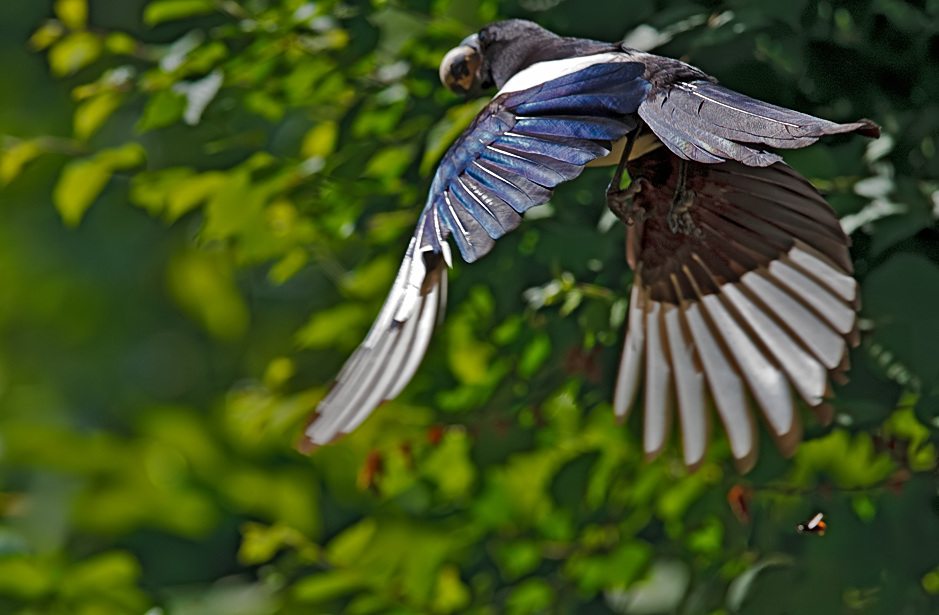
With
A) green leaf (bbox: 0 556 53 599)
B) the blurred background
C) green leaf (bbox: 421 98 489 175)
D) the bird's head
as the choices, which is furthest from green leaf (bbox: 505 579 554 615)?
green leaf (bbox: 0 556 53 599)

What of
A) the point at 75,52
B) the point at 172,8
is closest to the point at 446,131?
the point at 172,8

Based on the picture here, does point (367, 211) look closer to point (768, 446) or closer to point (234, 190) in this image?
point (234, 190)

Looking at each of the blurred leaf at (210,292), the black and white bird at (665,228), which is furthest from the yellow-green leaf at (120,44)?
the blurred leaf at (210,292)

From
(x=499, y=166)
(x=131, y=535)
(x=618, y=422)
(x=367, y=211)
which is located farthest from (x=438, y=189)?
(x=131, y=535)

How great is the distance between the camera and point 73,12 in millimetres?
938

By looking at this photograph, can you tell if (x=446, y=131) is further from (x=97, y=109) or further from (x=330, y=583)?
(x=330, y=583)

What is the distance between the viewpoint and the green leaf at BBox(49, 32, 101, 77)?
934mm

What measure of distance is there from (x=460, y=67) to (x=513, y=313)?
34 cm

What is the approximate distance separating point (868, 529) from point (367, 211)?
522 millimetres

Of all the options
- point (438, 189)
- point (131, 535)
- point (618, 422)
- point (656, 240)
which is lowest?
point (131, 535)

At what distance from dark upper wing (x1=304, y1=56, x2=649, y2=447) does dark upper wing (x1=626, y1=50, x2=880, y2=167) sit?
0.02 m

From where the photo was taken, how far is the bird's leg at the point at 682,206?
0.57 m

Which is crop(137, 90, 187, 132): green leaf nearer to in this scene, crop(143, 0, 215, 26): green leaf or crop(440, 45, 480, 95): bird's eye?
crop(143, 0, 215, 26): green leaf

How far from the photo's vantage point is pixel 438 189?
508 millimetres
